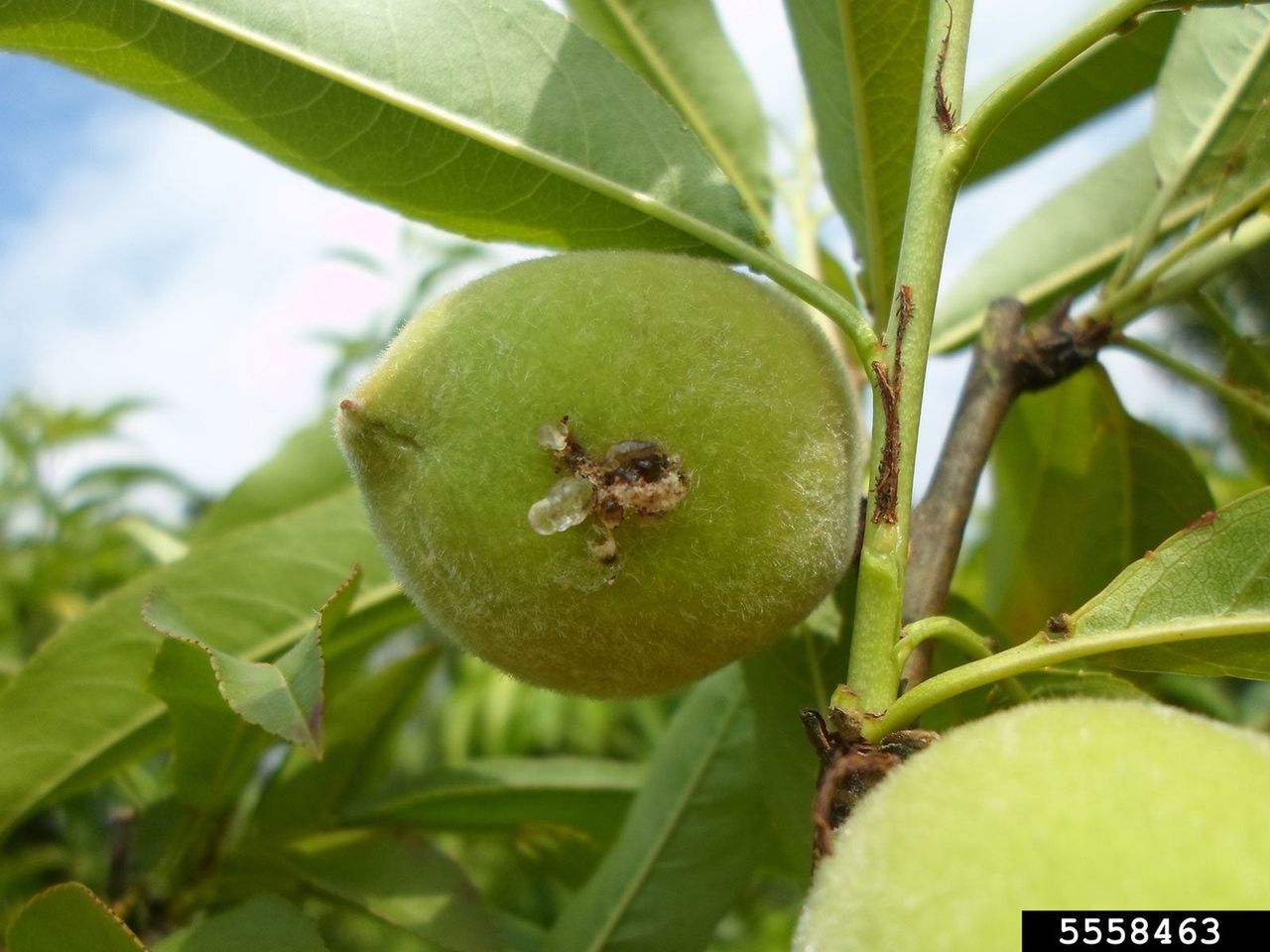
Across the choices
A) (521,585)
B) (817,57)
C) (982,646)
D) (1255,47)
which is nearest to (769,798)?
(982,646)

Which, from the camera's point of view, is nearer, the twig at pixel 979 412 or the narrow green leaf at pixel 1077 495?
the twig at pixel 979 412

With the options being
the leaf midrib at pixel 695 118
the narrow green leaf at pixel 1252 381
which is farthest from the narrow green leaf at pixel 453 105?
the narrow green leaf at pixel 1252 381

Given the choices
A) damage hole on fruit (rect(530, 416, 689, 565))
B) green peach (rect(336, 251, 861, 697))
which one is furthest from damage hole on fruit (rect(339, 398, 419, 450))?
damage hole on fruit (rect(530, 416, 689, 565))

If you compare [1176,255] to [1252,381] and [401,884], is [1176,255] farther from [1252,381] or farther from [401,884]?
[401,884]

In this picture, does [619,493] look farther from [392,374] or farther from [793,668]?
[793,668]

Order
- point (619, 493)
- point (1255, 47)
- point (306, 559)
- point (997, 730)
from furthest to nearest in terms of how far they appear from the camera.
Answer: point (1255, 47) < point (306, 559) < point (619, 493) < point (997, 730)

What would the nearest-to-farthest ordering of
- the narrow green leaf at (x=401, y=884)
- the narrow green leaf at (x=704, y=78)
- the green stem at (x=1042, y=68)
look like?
1. the green stem at (x=1042, y=68)
2. the narrow green leaf at (x=401, y=884)
3. the narrow green leaf at (x=704, y=78)

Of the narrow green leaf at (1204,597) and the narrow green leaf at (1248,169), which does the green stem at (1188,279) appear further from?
A: the narrow green leaf at (1204,597)

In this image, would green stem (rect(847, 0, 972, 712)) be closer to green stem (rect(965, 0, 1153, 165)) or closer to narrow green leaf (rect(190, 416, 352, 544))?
green stem (rect(965, 0, 1153, 165))
